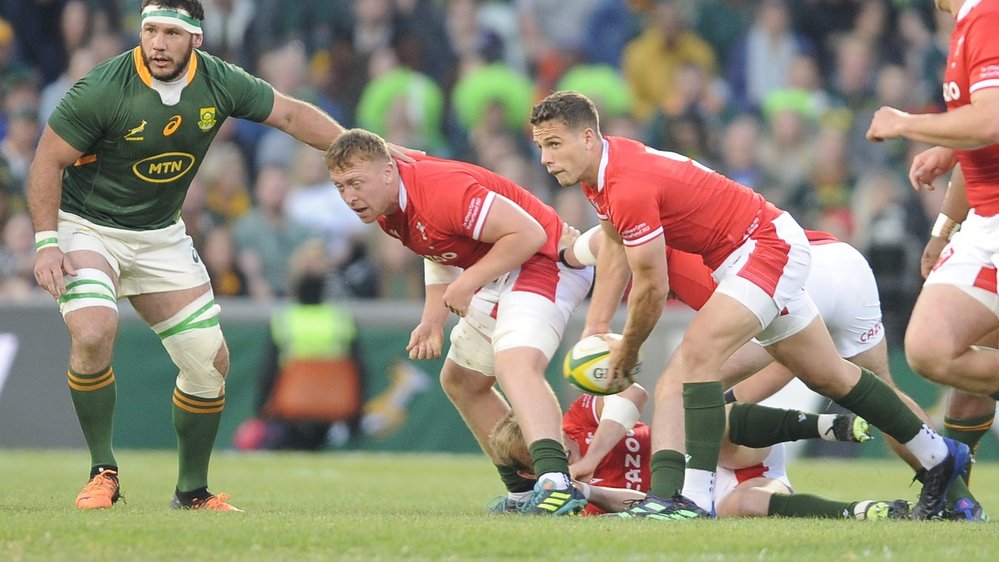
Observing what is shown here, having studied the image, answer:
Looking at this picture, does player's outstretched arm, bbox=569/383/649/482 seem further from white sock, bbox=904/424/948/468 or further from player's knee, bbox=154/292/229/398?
player's knee, bbox=154/292/229/398

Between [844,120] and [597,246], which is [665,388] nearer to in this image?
[597,246]

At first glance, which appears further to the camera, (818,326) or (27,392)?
(27,392)

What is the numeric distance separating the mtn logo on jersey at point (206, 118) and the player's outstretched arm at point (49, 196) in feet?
2.06

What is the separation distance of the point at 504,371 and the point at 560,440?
437 millimetres

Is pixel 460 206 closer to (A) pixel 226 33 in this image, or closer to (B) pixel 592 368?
(B) pixel 592 368

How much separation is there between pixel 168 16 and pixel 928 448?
4.18 m

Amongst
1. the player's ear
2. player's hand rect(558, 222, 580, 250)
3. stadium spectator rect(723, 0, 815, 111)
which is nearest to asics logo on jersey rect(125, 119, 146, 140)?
the player's ear

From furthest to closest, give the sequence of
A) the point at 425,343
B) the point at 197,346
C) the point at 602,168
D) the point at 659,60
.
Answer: the point at 659,60 < the point at 197,346 < the point at 425,343 < the point at 602,168

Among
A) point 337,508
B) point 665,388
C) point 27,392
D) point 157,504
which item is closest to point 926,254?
point 665,388

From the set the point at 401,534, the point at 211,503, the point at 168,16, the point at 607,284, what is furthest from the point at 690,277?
the point at 168,16

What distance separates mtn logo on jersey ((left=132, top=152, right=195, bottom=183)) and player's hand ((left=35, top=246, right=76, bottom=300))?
1.89ft

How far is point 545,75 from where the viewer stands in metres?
16.7

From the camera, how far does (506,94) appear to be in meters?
15.9

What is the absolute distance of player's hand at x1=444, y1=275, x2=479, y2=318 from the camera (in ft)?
24.0
